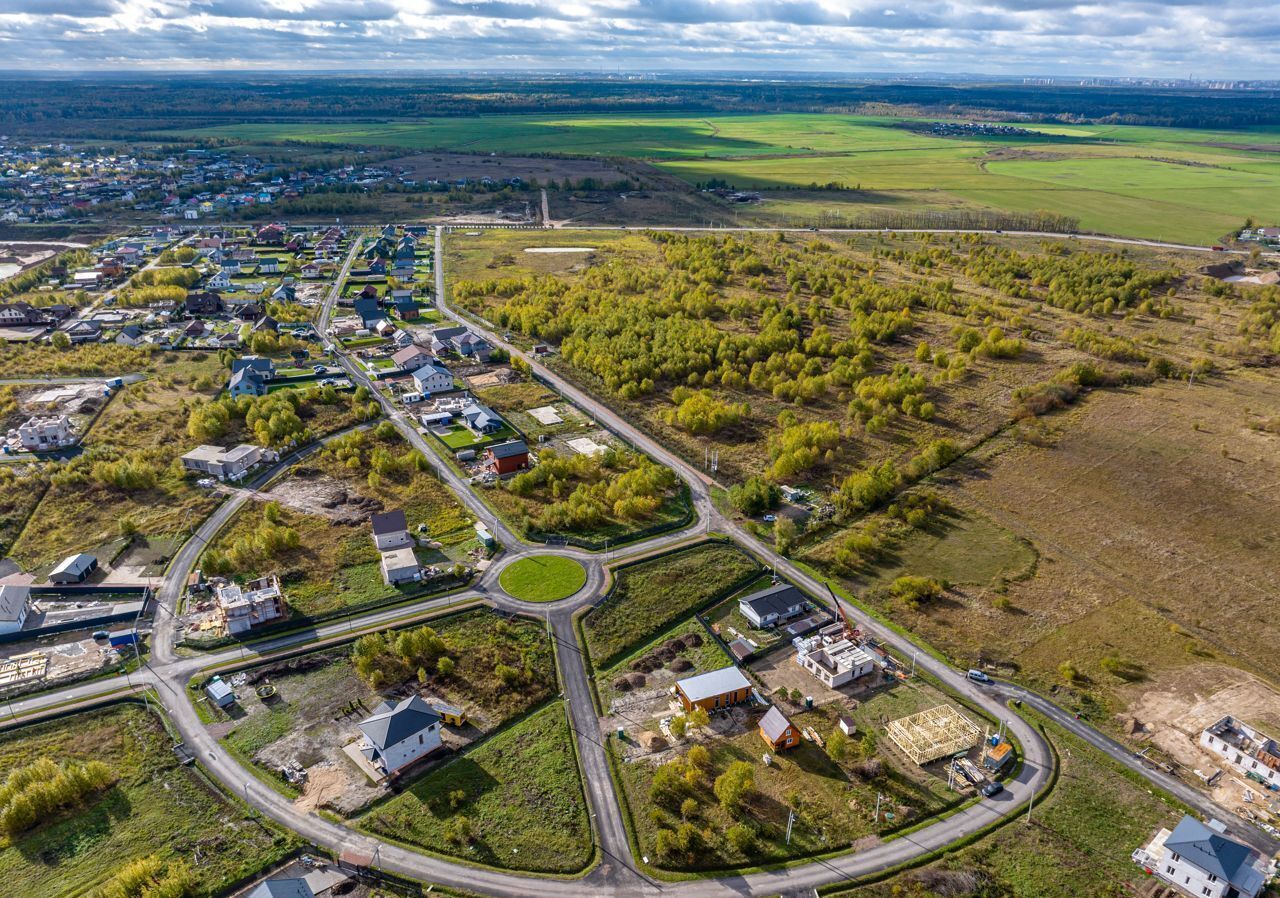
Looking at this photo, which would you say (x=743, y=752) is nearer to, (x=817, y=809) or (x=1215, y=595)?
(x=817, y=809)

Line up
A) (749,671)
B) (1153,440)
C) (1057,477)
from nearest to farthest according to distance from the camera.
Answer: (749,671), (1057,477), (1153,440)

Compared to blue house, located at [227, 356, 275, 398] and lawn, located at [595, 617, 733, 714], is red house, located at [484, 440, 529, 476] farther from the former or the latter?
blue house, located at [227, 356, 275, 398]

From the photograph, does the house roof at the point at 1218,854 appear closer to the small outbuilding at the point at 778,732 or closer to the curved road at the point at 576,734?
the curved road at the point at 576,734

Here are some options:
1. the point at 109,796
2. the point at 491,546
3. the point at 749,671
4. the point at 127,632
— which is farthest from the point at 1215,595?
the point at 127,632

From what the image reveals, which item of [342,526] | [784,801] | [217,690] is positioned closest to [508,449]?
[342,526]

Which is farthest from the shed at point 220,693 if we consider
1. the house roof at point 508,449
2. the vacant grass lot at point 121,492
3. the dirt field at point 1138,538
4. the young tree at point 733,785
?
the dirt field at point 1138,538

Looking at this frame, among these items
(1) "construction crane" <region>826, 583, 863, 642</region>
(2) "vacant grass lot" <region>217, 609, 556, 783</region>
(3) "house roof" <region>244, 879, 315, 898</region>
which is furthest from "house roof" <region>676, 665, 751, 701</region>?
(3) "house roof" <region>244, 879, 315, 898</region>
